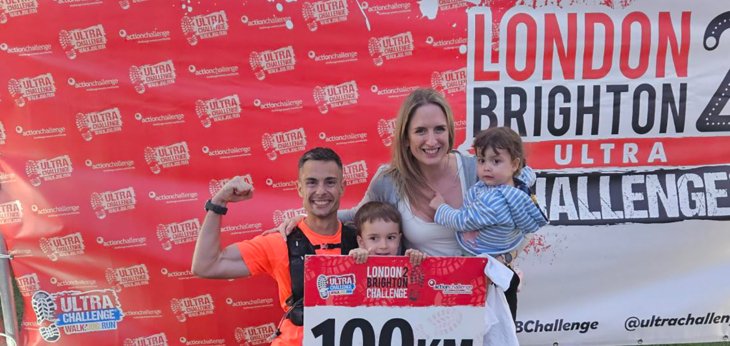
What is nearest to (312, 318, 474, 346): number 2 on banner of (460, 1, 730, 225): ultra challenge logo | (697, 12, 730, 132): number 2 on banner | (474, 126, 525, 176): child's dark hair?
(474, 126, 525, 176): child's dark hair

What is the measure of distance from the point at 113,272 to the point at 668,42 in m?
3.67

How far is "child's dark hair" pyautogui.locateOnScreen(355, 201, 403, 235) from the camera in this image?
2621 millimetres

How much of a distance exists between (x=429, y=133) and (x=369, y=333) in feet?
2.85

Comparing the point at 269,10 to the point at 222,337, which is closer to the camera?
the point at 269,10

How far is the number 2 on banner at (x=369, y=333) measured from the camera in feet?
8.39

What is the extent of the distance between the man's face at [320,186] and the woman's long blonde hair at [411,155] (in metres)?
0.28

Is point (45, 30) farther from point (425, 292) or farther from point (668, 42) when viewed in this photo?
point (668, 42)

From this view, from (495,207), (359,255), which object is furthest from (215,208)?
(495,207)

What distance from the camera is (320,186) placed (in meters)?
2.65

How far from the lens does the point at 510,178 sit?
2635 millimetres

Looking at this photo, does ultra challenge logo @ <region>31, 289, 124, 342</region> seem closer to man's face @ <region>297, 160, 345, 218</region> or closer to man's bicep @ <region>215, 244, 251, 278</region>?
man's bicep @ <region>215, 244, 251, 278</region>

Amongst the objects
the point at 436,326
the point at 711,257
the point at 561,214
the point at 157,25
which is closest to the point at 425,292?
the point at 436,326

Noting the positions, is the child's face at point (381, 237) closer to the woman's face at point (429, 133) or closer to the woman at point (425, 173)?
the woman at point (425, 173)

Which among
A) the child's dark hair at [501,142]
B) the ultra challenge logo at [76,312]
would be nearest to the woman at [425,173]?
the child's dark hair at [501,142]
